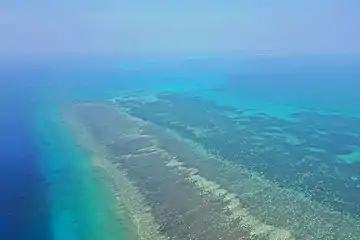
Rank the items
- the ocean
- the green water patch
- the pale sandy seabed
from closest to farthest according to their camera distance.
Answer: the pale sandy seabed < the green water patch < the ocean

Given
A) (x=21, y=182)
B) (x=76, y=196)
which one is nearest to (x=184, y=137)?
(x=76, y=196)

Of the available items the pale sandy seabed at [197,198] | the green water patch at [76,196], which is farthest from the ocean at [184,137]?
the pale sandy seabed at [197,198]

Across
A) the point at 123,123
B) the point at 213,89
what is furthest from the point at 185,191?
the point at 213,89

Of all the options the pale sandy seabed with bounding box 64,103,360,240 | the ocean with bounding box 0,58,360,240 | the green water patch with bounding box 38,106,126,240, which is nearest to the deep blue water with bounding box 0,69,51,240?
the ocean with bounding box 0,58,360,240

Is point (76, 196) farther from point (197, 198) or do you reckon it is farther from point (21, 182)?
point (197, 198)

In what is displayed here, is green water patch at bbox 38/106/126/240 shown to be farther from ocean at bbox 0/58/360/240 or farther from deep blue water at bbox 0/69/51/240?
deep blue water at bbox 0/69/51/240

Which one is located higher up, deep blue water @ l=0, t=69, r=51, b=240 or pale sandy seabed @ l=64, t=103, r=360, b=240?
pale sandy seabed @ l=64, t=103, r=360, b=240
